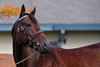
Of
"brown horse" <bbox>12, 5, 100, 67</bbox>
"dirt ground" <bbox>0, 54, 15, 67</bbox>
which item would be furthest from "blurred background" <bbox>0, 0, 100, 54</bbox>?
"brown horse" <bbox>12, 5, 100, 67</bbox>

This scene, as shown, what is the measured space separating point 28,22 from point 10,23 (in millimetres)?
10400

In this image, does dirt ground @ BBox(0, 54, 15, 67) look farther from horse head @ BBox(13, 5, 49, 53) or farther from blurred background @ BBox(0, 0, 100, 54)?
horse head @ BBox(13, 5, 49, 53)

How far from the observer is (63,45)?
55.5 feet

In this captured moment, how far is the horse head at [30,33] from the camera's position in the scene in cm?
631

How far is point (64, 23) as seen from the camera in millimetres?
17031

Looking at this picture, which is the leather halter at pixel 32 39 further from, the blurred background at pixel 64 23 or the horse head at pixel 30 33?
the blurred background at pixel 64 23

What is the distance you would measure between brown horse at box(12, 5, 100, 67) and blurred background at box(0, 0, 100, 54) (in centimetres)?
919

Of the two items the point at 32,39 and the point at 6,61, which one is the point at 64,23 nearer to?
the point at 6,61

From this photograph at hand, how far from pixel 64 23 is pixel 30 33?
35.0ft

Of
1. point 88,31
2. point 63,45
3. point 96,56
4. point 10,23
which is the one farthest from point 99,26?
point 96,56

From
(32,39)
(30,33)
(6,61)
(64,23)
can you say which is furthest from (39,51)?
(64,23)

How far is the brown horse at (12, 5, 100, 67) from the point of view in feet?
20.9

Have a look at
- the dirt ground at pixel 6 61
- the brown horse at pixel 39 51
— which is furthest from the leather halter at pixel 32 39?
the dirt ground at pixel 6 61

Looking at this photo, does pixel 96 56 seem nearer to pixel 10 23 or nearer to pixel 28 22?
pixel 28 22
